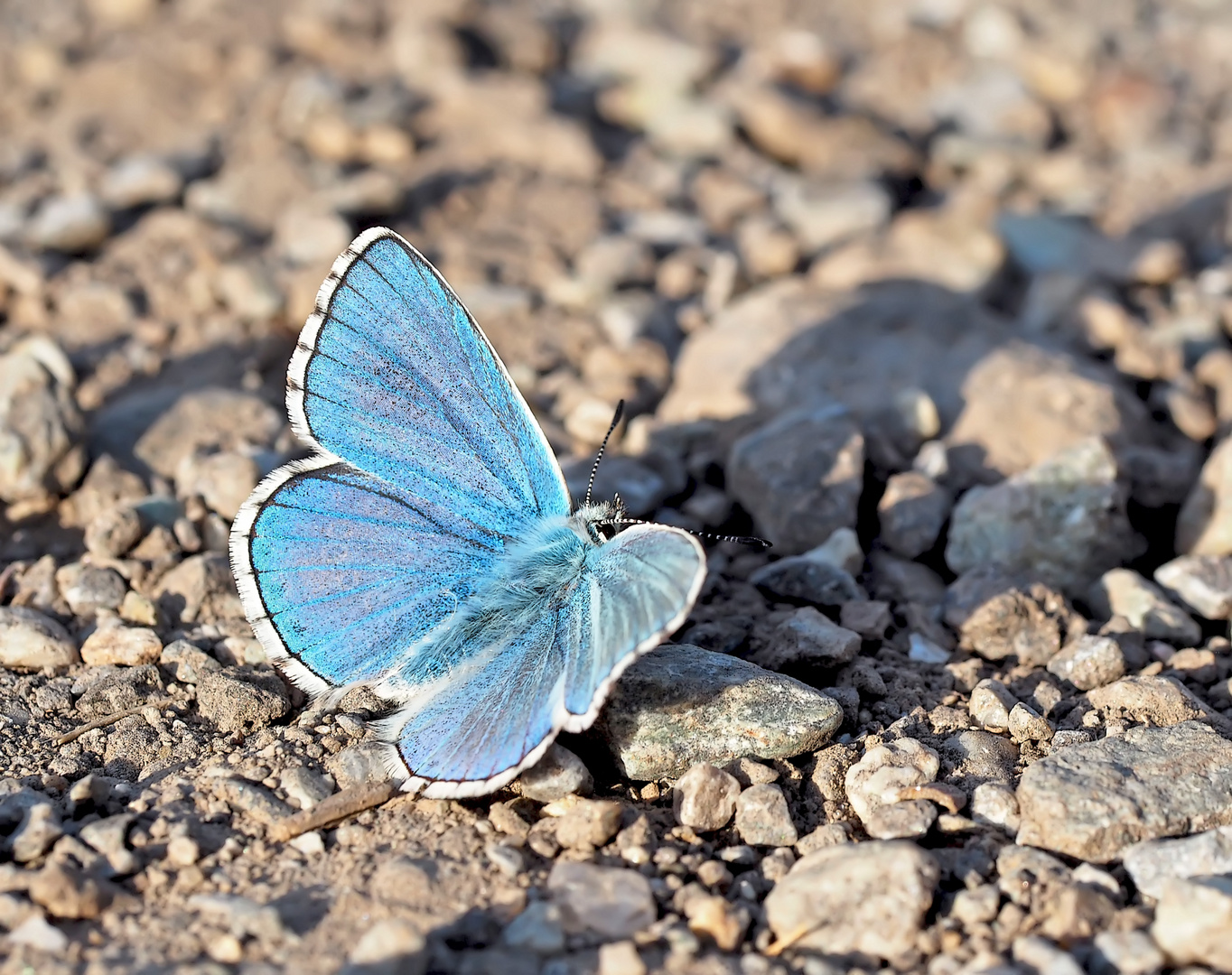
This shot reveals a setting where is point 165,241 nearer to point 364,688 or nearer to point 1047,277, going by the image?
point 364,688

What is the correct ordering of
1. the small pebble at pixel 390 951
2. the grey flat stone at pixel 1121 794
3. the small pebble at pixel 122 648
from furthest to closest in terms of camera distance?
1. the small pebble at pixel 122 648
2. the grey flat stone at pixel 1121 794
3. the small pebble at pixel 390 951

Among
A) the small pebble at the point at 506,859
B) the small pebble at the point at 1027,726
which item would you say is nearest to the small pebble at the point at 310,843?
the small pebble at the point at 506,859

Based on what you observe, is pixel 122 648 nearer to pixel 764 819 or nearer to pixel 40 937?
pixel 40 937

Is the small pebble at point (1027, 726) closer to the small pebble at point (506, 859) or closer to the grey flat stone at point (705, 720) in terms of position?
the grey flat stone at point (705, 720)

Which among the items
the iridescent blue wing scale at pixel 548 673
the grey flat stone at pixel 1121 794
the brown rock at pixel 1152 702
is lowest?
the brown rock at pixel 1152 702

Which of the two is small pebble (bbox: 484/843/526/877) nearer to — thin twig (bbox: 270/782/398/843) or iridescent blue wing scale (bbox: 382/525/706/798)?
iridescent blue wing scale (bbox: 382/525/706/798)

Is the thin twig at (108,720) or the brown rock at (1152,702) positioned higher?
the brown rock at (1152,702)

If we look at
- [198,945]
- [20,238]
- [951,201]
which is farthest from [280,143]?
[198,945]
